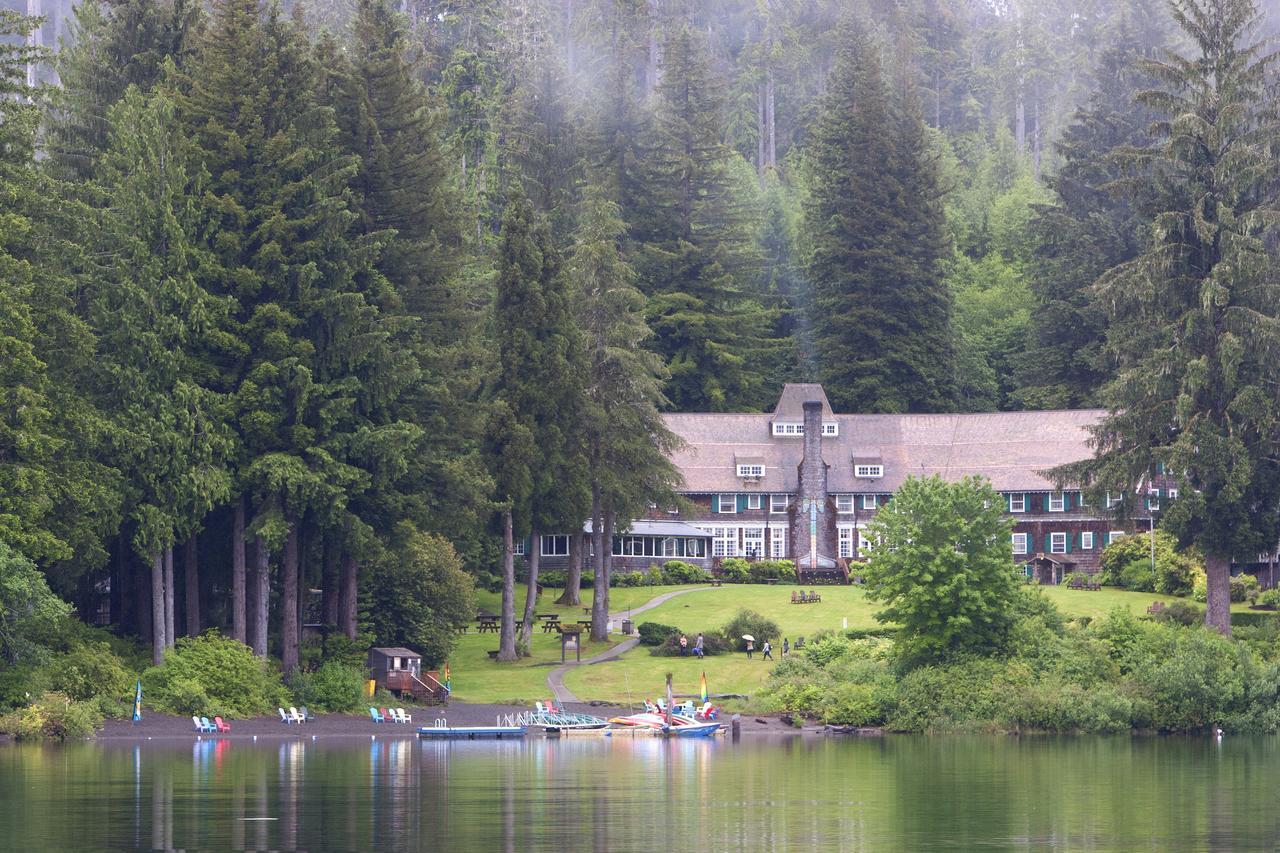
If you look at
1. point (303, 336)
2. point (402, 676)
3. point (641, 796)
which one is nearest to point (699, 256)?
point (303, 336)

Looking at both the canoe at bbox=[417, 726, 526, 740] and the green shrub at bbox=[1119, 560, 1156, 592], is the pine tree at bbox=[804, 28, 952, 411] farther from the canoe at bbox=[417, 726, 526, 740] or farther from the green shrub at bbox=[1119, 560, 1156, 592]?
the canoe at bbox=[417, 726, 526, 740]

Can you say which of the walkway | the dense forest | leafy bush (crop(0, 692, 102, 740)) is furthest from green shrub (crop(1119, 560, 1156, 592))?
leafy bush (crop(0, 692, 102, 740))

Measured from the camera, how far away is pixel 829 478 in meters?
102

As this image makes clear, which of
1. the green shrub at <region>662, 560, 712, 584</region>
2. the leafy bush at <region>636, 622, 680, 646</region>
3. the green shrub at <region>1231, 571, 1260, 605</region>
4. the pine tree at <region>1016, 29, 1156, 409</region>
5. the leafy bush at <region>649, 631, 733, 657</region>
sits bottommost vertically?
the leafy bush at <region>649, 631, 733, 657</region>

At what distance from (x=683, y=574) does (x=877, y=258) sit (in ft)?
91.2

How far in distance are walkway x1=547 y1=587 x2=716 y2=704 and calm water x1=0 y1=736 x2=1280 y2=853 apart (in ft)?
33.6

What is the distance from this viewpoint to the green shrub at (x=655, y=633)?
75750 mm

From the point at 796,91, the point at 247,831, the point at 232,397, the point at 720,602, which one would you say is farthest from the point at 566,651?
the point at 796,91

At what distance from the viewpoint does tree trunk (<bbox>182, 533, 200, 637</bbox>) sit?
65.0 m

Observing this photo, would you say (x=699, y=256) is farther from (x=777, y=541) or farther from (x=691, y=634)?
(x=691, y=634)

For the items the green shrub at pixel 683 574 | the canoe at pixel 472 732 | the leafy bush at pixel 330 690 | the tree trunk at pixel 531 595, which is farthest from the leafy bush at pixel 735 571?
the canoe at pixel 472 732

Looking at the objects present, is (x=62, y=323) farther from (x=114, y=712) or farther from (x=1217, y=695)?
(x=1217, y=695)

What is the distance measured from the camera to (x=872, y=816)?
36500 mm

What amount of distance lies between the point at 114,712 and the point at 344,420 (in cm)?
1317
